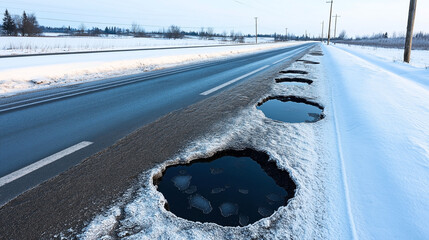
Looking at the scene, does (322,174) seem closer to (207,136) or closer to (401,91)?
(207,136)

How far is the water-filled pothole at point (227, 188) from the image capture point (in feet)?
6.73

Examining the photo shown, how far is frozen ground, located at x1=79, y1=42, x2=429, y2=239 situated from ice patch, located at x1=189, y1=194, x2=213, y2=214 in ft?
0.82

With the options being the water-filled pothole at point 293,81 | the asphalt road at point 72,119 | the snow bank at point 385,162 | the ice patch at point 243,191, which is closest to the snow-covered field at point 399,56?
the water-filled pothole at point 293,81

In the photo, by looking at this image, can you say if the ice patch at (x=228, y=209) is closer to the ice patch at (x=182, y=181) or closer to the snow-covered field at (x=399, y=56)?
the ice patch at (x=182, y=181)

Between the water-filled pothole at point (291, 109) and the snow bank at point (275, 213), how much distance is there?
2.36 ft

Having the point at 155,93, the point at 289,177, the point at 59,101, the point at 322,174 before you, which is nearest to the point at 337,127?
the point at 322,174

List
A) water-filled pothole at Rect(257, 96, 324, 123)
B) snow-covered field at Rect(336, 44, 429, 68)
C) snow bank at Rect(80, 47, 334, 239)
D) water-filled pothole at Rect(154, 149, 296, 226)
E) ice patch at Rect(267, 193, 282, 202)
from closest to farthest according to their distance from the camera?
snow bank at Rect(80, 47, 334, 239) → water-filled pothole at Rect(154, 149, 296, 226) → ice patch at Rect(267, 193, 282, 202) → water-filled pothole at Rect(257, 96, 324, 123) → snow-covered field at Rect(336, 44, 429, 68)

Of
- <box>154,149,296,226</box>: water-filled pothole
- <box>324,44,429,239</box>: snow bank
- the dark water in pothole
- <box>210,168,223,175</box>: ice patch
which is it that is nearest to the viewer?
<box>324,44,429,239</box>: snow bank

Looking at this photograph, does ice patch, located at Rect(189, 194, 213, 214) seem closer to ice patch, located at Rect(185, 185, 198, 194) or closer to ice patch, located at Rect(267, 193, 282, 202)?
ice patch, located at Rect(185, 185, 198, 194)

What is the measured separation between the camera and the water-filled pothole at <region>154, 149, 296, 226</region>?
2051mm

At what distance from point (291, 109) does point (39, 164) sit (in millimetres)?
4396

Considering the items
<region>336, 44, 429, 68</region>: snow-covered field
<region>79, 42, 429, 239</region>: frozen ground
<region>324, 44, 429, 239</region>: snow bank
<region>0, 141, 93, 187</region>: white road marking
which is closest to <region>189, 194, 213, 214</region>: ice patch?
<region>79, 42, 429, 239</region>: frozen ground

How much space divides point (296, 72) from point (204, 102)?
5.78m

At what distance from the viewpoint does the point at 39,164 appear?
271cm
